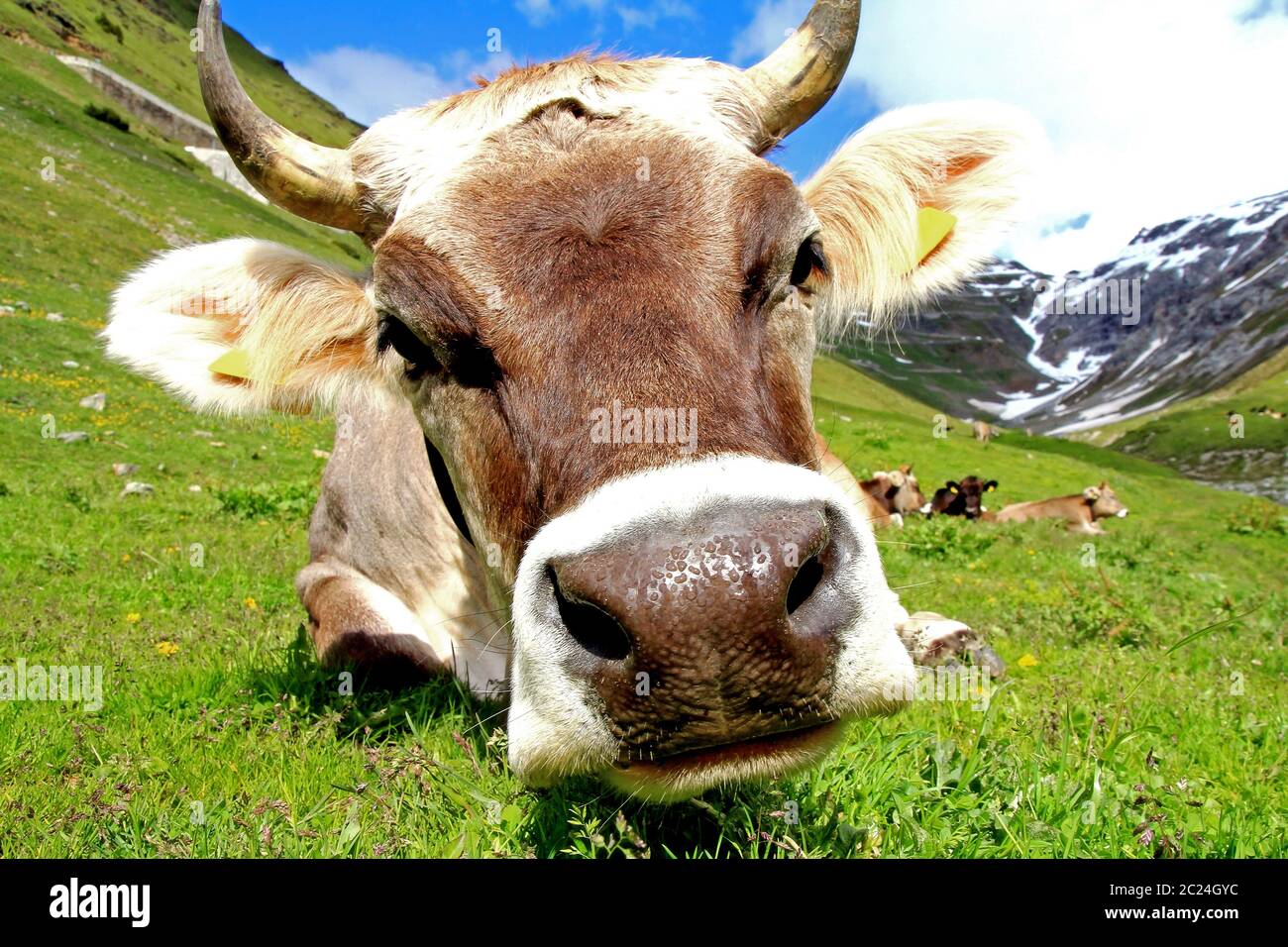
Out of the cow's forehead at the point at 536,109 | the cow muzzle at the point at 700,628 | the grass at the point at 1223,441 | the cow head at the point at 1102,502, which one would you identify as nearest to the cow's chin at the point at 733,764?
the cow muzzle at the point at 700,628

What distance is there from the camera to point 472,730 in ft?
12.1

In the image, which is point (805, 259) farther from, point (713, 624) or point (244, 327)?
point (244, 327)

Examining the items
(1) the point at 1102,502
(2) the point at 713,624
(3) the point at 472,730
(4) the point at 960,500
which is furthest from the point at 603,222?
(1) the point at 1102,502

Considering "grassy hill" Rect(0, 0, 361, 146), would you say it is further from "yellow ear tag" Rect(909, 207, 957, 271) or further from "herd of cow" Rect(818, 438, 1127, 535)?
"yellow ear tag" Rect(909, 207, 957, 271)

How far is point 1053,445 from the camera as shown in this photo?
2008 inches

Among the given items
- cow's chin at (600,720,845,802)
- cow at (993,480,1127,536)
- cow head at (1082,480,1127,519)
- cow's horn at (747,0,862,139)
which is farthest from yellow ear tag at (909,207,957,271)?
cow head at (1082,480,1127,519)

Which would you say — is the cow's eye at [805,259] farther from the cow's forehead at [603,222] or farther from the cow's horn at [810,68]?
the cow's horn at [810,68]

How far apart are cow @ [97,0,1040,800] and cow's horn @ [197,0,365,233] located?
0.01 m

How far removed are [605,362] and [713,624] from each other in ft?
2.69

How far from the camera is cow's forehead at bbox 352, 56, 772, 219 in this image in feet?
11.0

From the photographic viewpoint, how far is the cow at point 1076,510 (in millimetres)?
18000
